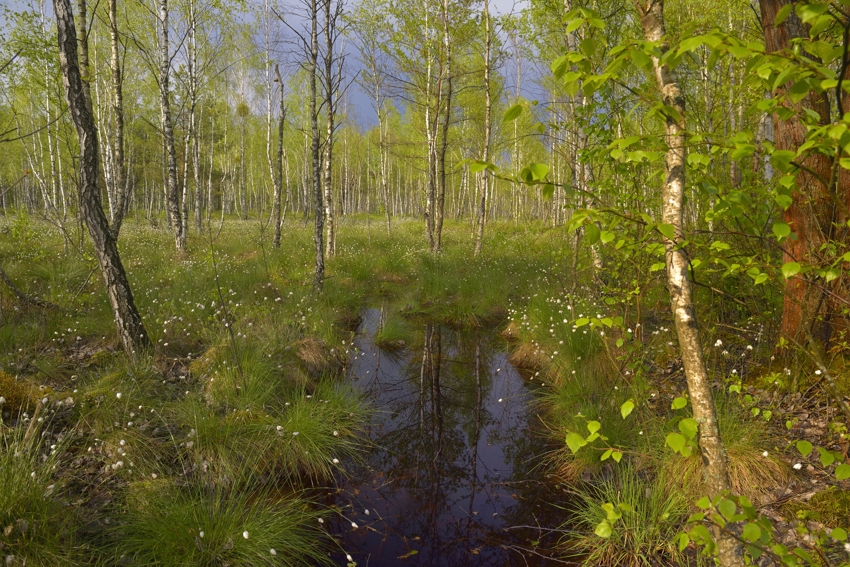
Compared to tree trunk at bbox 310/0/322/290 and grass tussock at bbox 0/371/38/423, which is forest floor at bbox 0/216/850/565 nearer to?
grass tussock at bbox 0/371/38/423

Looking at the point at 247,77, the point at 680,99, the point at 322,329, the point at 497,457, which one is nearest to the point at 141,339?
the point at 322,329

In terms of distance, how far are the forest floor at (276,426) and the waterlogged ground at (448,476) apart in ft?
0.65

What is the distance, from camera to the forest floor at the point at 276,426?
3.12 meters

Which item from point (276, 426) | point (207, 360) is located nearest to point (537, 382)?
point (276, 426)

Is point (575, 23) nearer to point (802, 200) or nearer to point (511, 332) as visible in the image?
point (802, 200)

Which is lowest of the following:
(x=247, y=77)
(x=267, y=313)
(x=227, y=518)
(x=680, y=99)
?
(x=227, y=518)

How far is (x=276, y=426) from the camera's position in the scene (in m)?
4.54

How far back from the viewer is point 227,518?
10.8ft

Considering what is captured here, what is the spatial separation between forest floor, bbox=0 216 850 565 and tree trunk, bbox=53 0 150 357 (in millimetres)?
533

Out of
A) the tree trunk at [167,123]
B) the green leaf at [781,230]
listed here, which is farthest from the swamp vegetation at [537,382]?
the tree trunk at [167,123]

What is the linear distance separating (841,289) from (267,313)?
7169 millimetres

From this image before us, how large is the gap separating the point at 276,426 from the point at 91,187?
3311mm

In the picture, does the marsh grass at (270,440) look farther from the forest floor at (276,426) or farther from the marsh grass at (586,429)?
the marsh grass at (586,429)

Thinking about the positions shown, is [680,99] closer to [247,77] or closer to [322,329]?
[322,329]
